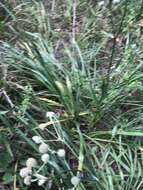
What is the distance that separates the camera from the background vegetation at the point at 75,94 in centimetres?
227

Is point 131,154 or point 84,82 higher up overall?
point 84,82

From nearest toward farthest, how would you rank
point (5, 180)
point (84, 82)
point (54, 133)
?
point (5, 180) < point (54, 133) < point (84, 82)

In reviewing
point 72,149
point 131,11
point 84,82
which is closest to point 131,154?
point 72,149

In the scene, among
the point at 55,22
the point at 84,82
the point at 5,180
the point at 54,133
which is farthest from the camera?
the point at 55,22

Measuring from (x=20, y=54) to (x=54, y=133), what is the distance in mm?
621

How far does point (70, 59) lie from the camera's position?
110 inches

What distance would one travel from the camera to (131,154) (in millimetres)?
2340

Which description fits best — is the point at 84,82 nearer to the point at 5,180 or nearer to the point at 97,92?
the point at 97,92

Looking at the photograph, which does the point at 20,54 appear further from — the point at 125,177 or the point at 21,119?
the point at 125,177

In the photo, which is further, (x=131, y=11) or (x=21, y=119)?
(x=131, y=11)

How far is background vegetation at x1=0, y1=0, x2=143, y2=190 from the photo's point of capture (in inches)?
89.3

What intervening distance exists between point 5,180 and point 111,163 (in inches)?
20.3

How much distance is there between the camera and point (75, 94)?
101 inches

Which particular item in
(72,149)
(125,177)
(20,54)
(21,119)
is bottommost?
(125,177)
